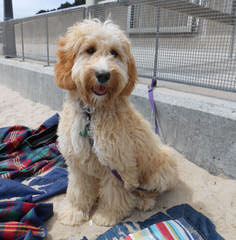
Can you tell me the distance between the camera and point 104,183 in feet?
7.54

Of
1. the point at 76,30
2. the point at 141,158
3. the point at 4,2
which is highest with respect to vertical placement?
the point at 4,2

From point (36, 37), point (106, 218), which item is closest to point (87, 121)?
point (106, 218)

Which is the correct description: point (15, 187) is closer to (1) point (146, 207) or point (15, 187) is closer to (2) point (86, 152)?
(2) point (86, 152)

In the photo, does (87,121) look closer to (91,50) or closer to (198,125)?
(91,50)

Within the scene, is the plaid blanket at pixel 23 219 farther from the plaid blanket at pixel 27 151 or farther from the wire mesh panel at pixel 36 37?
the wire mesh panel at pixel 36 37

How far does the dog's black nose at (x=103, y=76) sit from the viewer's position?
183cm

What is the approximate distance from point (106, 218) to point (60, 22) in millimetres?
5197

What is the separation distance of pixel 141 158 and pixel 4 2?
1005 cm

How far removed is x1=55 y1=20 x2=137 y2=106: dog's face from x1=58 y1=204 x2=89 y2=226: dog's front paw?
3.93ft

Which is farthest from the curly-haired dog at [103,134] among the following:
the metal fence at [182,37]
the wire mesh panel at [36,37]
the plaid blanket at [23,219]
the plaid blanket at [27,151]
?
the wire mesh panel at [36,37]

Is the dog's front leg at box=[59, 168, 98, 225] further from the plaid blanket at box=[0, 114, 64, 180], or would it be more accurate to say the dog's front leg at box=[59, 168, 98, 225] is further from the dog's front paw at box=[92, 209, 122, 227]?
the plaid blanket at box=[0, 114, 64, 180]

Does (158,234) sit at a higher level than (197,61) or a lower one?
lower

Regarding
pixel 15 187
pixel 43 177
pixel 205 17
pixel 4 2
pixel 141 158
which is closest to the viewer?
pixel 141 158

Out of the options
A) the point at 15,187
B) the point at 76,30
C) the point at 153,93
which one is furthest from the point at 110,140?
the point at 153,93
